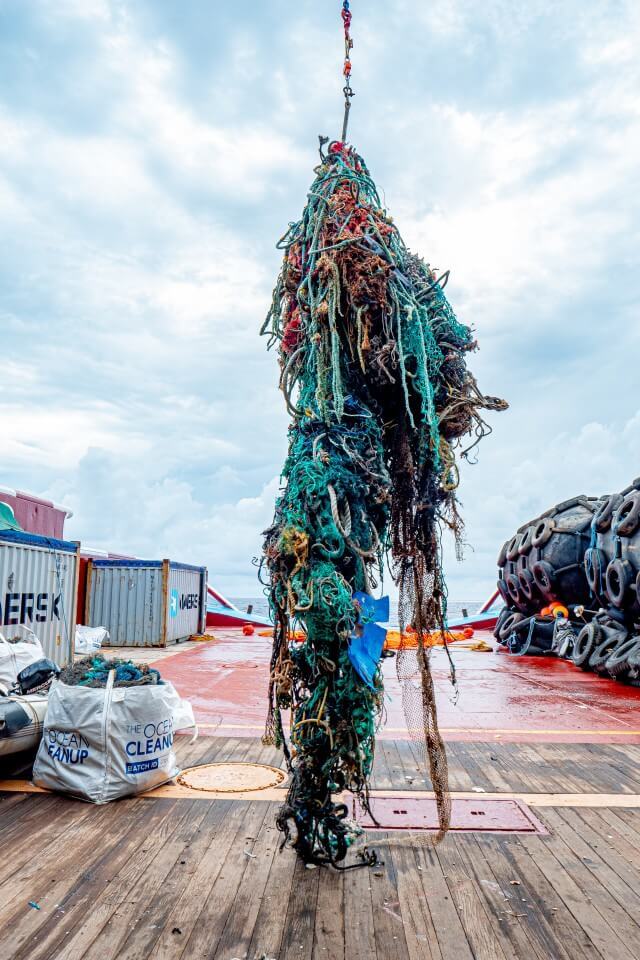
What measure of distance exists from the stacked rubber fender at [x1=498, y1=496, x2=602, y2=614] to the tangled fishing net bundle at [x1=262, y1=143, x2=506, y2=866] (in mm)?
10245

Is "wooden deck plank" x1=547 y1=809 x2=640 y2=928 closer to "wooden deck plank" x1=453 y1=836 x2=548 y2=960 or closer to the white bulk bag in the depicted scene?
"wooden deck plank" x1=453 y1=836 x2=548 y2=960

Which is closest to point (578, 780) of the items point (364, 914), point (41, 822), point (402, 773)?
point (402, 773)

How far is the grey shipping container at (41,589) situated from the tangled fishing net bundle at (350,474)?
6.26 m

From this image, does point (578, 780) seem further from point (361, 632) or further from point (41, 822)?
point (41, 822)

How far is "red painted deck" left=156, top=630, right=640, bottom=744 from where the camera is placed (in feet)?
21.5

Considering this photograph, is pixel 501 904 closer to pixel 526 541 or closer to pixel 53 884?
pixel 53 884

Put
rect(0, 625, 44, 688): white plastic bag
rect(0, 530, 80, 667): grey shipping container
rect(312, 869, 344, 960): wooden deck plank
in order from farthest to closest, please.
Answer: rect(0, 530, 80, 667): grey shipping container < rect(0, 625, 44, 688): white plastic bag < rect(312, 869, 344, 960): wooden deck plank

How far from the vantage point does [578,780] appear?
15.7ft

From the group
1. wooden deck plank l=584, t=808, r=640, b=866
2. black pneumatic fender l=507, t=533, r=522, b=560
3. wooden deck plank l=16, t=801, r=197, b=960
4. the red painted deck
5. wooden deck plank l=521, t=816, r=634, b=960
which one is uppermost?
black pneumatic fender l=507, t=533, r=522, b=560

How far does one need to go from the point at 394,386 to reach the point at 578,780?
3328 mm

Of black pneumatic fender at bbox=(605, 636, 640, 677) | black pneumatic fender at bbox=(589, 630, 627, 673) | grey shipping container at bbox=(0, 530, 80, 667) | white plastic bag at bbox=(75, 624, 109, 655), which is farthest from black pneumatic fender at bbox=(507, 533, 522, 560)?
grey shipping container at bbox=(0, 530, 80, 667)

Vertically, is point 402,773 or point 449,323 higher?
point 449,323

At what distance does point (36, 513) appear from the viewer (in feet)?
54.8

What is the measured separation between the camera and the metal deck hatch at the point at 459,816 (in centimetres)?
380
